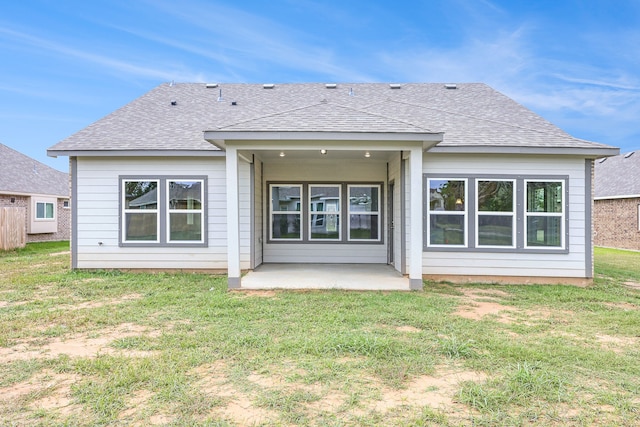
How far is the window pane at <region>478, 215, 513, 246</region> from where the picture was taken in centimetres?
748

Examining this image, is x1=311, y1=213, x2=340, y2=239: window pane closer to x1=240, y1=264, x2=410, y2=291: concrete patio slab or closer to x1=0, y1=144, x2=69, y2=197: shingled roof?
x1=240, y1=264, x2=410, y2=291: concrete patio slab

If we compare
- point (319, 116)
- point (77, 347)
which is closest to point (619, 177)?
point (319, 116)

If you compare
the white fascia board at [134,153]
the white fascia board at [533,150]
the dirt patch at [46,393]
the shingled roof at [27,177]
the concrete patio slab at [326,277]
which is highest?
the shingled roof at [27,177]

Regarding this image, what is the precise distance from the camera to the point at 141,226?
26.9ft

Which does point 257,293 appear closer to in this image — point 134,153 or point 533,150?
point 134,153

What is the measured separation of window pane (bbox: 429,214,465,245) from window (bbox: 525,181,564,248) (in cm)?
132

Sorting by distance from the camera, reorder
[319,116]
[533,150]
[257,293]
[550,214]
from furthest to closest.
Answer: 1. [550,214]
2. [533,150]
3. [319,116]
4. [257,293]

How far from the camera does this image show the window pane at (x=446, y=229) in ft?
24.7

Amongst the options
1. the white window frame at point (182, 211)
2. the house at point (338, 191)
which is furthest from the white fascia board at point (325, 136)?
the white window frame at point (182, 211)

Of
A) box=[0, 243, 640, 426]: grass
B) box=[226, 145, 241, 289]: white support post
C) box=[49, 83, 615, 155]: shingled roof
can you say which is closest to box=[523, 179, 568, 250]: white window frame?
box=[49, 83, 615, 155]: shingled roof

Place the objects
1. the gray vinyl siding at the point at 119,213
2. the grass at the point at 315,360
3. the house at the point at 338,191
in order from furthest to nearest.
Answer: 1. the gray vinyl siding at the point at 119,213
2. the house at the point at 338,191
3. the grass at the point at 315,360

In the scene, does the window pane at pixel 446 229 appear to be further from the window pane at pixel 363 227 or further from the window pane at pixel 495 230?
the window pane at pixel 363 227

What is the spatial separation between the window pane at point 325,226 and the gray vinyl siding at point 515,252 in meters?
2.86

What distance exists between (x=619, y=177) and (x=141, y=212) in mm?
22248
